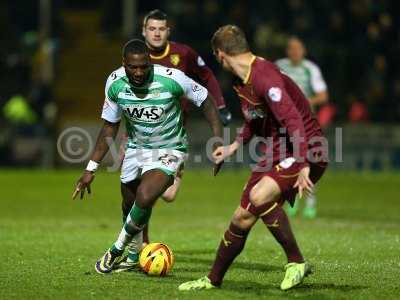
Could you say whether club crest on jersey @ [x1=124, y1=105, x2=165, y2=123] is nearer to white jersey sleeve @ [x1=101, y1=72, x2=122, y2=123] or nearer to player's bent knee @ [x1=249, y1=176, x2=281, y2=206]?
white jersey sleeve @ [x1=101, y1=72, x2=122, y2=123]

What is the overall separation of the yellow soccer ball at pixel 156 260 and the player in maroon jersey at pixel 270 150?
95cm

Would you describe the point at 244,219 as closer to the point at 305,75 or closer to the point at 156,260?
the point at 156,260

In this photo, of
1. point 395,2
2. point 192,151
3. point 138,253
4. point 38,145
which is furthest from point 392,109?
point 138,253

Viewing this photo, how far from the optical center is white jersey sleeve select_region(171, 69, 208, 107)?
984 cm

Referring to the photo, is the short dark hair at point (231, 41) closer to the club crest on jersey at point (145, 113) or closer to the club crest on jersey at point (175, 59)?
the club crest on jersey at point (145, 113)

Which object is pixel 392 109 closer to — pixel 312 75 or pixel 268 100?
pixel 312 75

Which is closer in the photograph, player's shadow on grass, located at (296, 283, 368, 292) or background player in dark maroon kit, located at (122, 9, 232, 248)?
player's shadow on grass, located at (296, 283, 368, 292)

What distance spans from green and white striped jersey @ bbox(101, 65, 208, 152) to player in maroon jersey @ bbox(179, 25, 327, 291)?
1011mm

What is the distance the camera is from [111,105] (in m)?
9.84

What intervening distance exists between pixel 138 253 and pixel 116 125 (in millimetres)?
1315

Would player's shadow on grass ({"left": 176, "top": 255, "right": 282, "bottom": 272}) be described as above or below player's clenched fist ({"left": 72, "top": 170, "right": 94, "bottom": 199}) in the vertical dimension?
below

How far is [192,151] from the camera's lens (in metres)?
24.7

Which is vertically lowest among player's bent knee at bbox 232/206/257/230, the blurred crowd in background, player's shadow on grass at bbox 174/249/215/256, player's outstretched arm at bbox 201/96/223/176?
player's shadow on grass at bbox 174/249/215/256

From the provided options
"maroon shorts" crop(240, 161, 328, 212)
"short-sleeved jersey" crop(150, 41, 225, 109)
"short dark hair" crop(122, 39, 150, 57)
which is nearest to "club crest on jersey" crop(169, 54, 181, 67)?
"short-sleeved jersey" crop(150, 41, 225, 109)
